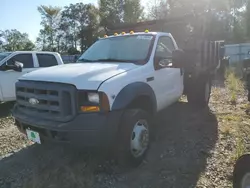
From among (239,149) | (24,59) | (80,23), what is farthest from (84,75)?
(80,23)

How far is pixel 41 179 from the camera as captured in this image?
3.67 metres

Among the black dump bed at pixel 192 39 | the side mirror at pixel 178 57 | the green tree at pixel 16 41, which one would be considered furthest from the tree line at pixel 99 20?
the side mirror at pixel 178 57

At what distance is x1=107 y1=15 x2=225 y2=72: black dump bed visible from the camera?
6311 millimetres

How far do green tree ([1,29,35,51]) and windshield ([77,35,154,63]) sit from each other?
42.8 metres

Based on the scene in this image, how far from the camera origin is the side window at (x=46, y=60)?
8.69m

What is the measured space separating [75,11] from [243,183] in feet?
163

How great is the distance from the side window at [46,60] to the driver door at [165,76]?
466 cm

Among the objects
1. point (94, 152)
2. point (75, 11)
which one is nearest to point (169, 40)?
point (94, 152)

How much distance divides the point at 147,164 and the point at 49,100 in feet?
5.57

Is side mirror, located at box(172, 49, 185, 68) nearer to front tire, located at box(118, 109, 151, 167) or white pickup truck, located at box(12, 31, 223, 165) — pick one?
white pickup truck, located at box(12, 31, 223, 165)

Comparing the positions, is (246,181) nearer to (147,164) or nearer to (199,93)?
(147,164)

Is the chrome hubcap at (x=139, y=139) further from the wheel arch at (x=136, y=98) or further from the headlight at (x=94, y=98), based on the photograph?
the headlight at (x=94, y=98)

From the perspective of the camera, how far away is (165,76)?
492 centimetres

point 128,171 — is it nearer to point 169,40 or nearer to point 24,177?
point 24,177
